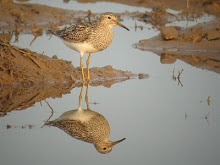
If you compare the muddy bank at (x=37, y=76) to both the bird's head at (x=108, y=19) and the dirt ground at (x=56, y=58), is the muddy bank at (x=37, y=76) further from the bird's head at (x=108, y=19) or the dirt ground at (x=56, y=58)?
the bird's head at (x=108, y=19)

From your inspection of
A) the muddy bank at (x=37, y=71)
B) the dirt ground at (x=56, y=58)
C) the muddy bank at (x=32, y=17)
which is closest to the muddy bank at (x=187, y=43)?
the dirt ground at (x=56, y=58)

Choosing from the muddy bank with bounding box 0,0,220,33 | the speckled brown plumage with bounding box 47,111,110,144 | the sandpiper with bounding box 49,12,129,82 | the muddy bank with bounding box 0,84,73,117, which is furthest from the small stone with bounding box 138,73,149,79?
the muddy bank with bounding box 0,0,220,33

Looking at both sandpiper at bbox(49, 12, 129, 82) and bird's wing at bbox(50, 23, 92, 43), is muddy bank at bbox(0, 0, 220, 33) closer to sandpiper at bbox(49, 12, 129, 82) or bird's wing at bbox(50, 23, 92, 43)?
bird's wing at bbox(50, 23, 92, 43)

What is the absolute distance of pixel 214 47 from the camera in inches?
655

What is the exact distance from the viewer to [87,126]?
10.6 metres

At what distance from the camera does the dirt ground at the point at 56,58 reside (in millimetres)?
12977

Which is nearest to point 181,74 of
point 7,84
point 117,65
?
point 117,65

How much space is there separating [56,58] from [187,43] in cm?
424

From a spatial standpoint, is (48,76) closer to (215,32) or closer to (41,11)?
(215,32)

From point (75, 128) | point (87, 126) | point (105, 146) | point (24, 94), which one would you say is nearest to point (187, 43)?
point (24, 94)

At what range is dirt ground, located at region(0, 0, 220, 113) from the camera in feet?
42.6

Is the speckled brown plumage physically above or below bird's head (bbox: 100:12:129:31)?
below

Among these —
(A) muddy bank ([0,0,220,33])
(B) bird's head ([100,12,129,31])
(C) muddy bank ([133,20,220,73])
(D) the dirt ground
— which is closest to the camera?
(D) the dirt ground

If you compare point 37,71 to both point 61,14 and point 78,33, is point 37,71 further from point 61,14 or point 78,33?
point 61,14
